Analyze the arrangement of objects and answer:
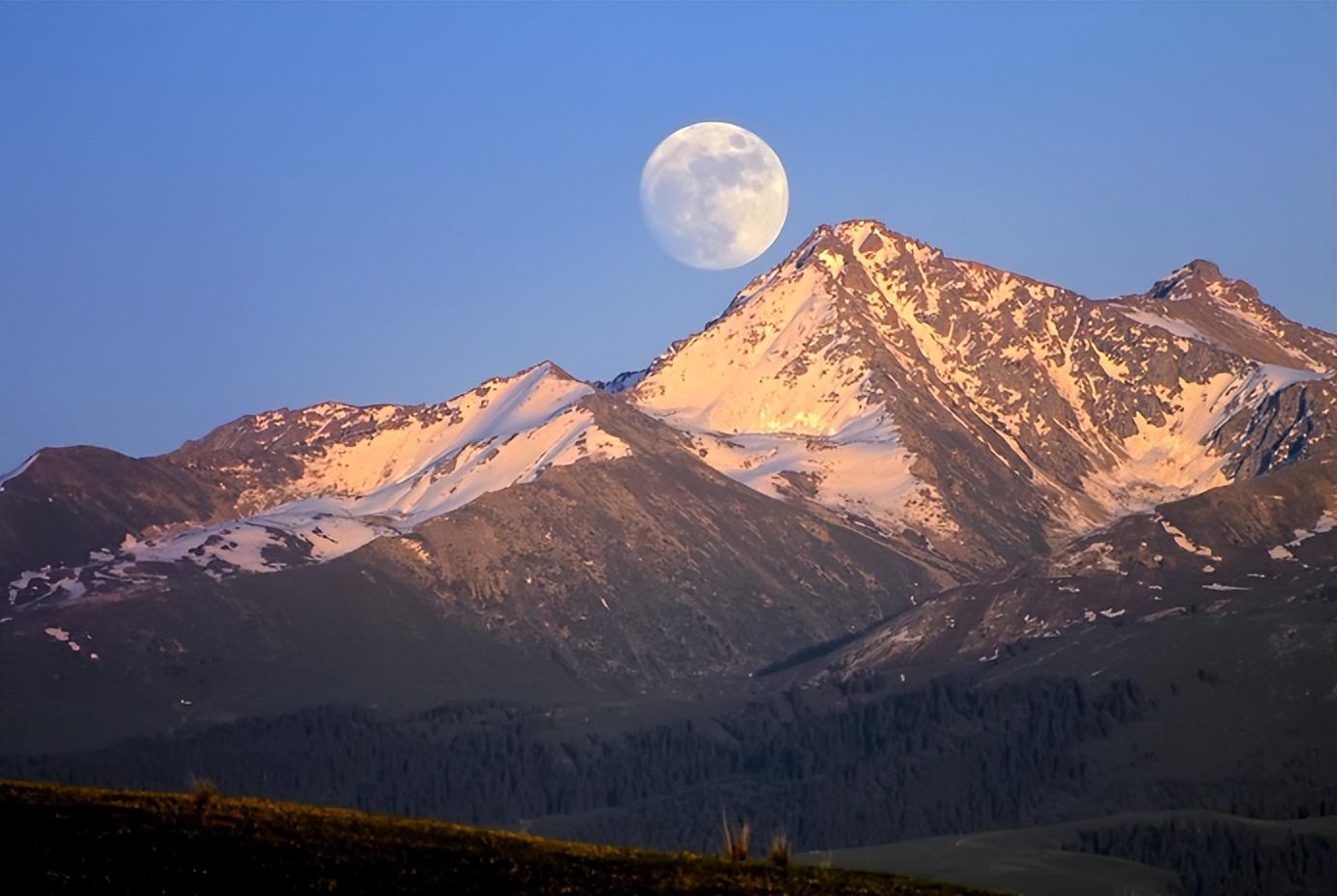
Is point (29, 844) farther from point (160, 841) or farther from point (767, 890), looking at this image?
point (767, 890)

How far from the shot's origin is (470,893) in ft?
176

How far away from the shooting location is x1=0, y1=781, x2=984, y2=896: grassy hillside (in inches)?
2064

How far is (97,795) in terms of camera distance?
6106 cm

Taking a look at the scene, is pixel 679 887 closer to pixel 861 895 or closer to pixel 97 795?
pixel 861 895

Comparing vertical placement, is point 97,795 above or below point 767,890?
above

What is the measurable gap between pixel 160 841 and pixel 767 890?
14.3 m

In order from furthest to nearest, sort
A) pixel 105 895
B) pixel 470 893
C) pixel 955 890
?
pixel 955 890, pixel 470 893, pixel 105 895

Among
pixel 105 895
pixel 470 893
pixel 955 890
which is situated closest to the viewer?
pixel 105 895

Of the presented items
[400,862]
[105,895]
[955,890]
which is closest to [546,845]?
[400,862]

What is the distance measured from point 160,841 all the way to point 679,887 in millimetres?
12226

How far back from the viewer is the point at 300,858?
55.1 meters

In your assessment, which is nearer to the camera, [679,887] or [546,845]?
[679,887]

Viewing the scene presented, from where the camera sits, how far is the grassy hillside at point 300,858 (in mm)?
52438

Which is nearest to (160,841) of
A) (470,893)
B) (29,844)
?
(29,844)
